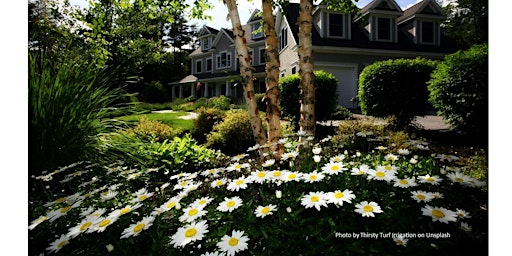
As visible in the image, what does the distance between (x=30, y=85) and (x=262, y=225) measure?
1853mm

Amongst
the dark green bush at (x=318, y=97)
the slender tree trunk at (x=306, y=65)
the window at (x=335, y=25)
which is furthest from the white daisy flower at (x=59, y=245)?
the window at (x=335, y=25)

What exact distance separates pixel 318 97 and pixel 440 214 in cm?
437

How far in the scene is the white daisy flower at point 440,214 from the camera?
3.51ft

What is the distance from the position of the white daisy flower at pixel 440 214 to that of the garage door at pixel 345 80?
641 centimetres

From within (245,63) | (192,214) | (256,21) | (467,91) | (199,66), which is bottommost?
(192,214)

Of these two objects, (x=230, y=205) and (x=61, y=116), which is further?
Result: (x=61, y=116)

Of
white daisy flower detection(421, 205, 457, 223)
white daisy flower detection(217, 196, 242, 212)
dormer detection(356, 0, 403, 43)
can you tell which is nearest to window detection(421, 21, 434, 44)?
dormer detection(356, 0, 403, 43)

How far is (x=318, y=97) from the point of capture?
5.35m

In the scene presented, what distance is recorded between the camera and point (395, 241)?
1038 mm

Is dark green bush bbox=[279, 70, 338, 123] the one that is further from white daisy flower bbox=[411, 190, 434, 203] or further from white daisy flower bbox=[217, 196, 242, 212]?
white daisy flower bbox=[217, 196, 242, 212]

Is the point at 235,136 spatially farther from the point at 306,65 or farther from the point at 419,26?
the point at 419,26

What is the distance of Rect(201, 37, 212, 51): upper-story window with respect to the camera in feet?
37.3

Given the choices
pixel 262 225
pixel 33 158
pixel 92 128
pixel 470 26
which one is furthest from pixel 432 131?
pixel 33 158

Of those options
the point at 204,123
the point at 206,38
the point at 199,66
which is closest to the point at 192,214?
the point at 204,123
